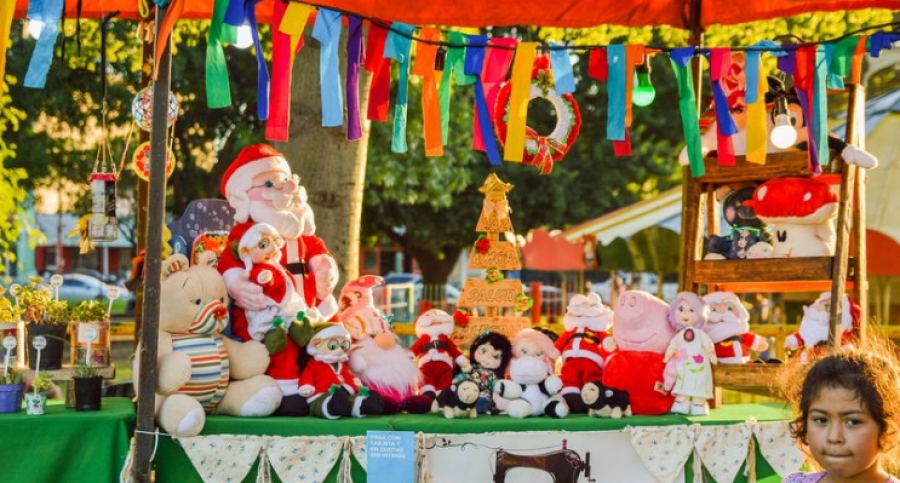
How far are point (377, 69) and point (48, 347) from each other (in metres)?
1.76

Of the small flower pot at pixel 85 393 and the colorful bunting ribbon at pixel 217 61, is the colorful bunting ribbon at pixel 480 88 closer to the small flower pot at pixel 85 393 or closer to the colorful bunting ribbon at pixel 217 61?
the colorful bunting ribbon at pixel 217 61

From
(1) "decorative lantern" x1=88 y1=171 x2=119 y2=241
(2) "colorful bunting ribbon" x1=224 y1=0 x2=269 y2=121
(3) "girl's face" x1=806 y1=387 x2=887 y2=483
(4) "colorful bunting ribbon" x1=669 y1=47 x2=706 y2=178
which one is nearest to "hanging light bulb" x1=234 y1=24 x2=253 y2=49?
(2) "colorful bunting ribbon" x1=224 y1=0 x2=269 y2=121

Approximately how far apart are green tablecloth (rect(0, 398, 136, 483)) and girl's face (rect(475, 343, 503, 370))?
150cm

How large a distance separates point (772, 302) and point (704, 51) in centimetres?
1476

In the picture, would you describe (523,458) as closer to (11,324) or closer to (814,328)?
(814,328)

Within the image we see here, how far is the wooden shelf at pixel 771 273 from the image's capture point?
487 centimetres

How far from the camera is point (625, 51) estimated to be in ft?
15.9

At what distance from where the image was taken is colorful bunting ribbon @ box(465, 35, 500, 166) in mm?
4805

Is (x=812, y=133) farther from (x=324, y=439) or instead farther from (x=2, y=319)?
(x=2, y=319)

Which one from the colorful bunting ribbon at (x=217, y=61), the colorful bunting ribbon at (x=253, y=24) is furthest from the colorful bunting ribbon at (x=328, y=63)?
the colorful bunting ribbon at (x=217, y=61)

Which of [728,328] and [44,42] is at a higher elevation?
[44,42]

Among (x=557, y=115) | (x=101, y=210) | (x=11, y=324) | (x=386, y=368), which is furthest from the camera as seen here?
(x=557, y=115)

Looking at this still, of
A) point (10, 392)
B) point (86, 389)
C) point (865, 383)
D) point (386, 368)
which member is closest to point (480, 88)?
point (386, 368)

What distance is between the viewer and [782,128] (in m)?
4.95
